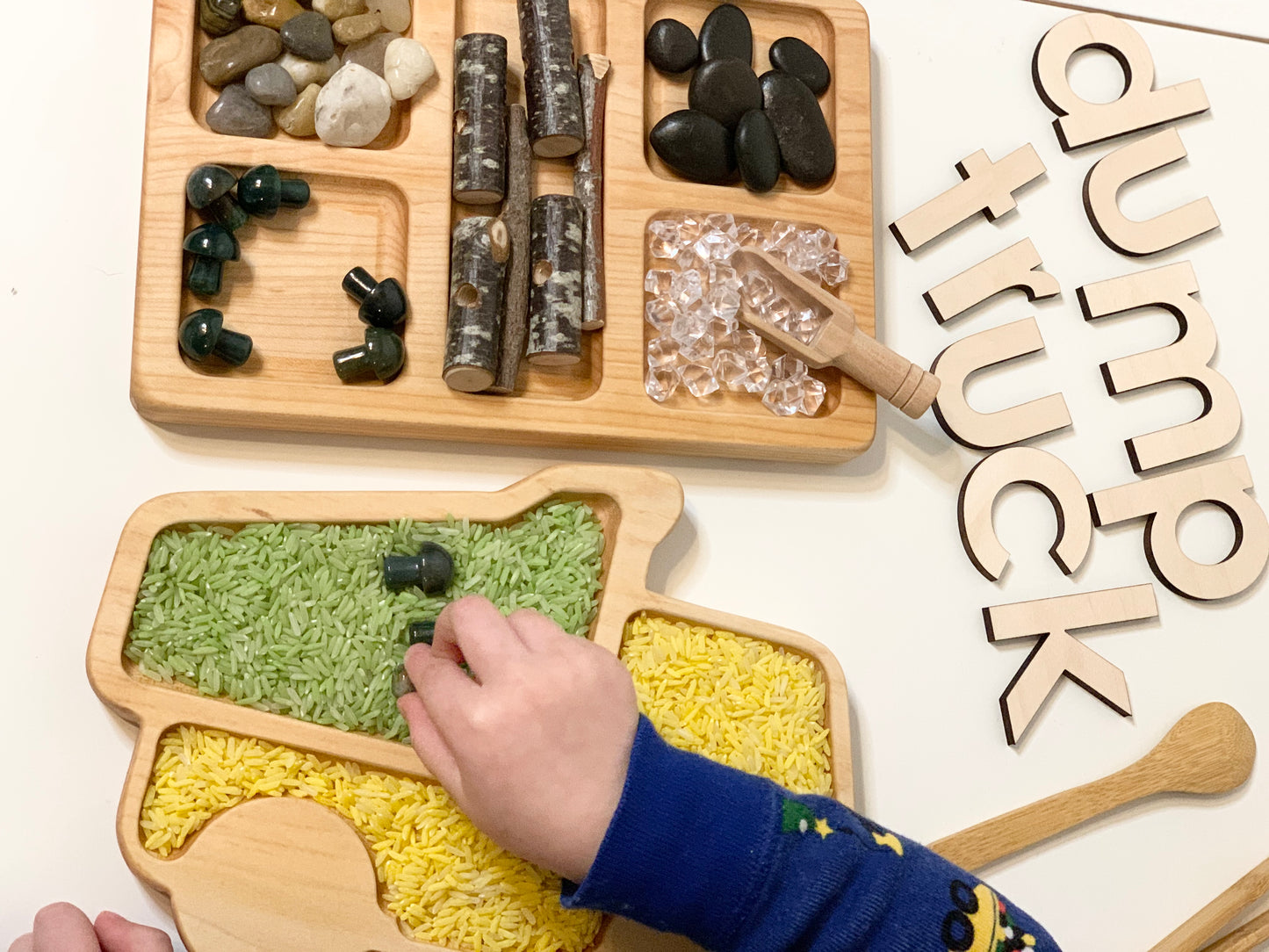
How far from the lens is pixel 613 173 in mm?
1132

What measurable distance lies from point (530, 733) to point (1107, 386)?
2.78ft

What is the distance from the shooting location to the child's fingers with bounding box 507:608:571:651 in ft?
2.97

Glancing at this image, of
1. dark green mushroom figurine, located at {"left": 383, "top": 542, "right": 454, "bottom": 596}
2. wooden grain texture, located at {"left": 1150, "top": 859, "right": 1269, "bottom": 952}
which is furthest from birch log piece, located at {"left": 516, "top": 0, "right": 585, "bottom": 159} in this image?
wooden grain texture, located at {"left": 1150, "top": 859, "right": 1269, "bottom": 952}

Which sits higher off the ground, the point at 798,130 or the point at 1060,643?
the point at 798,130

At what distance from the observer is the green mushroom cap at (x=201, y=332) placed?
39.2 inches

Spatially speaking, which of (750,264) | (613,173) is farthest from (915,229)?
(613,173)

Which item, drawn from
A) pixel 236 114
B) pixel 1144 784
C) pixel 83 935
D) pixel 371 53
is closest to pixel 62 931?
pixel 83 935

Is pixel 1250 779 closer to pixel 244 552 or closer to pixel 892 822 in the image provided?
pixel 892 822

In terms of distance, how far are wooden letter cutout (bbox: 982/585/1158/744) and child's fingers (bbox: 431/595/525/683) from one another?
589 millimetres

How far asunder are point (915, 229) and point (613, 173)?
377 mm

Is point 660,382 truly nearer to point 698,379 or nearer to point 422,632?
point 698,379

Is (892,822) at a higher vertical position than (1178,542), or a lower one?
lower

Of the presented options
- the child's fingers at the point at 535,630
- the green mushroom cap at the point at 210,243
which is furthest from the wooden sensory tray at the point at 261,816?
the green mushroom cap at the point at 210,243

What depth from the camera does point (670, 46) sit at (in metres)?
1.17
